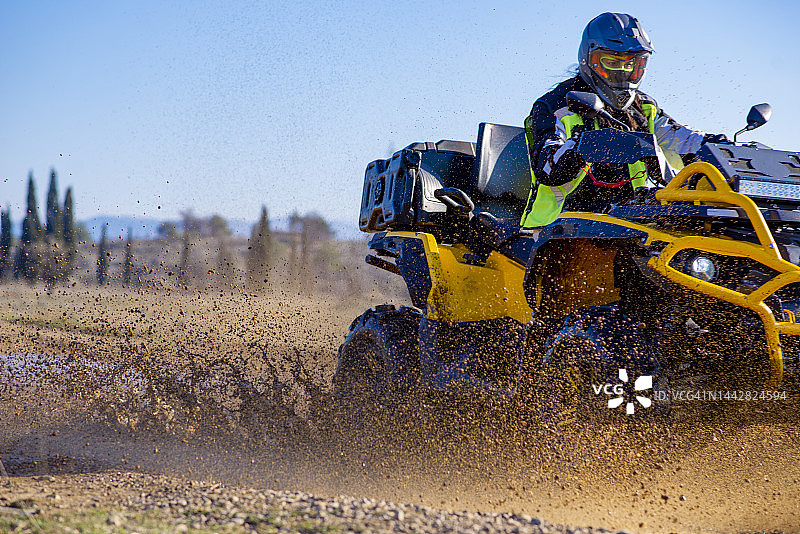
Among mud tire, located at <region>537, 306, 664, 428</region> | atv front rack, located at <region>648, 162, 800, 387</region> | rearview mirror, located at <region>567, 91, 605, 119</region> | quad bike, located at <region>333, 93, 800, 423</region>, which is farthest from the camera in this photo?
rearview mirror, located at <region>567, 91, 605, 119</region>

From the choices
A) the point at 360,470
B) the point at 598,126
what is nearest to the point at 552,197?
the point at 598,126

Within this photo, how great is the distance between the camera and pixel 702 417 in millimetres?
3180

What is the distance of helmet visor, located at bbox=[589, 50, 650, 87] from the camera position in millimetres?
4297

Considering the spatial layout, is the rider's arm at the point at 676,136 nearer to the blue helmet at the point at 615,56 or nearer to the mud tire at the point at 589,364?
the blue helmet at the point at 615,56

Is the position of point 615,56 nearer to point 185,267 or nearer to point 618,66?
point 618,66

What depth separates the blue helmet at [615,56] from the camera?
4.29 meters

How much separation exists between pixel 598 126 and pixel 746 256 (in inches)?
55.8

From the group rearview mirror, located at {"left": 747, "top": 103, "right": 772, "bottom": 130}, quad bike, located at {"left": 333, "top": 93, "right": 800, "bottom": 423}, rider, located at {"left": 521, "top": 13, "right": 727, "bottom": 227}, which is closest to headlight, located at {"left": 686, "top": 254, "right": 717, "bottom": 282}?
quad bike, located at {"left": 333, "top": 93, "right": 800, "bottom": 423}

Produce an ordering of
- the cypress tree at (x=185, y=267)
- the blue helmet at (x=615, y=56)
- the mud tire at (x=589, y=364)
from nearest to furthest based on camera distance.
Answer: the mud tire at (x=589, y=364) < the blue helmet at (x=615, y=56) < the cypress tree at (x=185, y=267)

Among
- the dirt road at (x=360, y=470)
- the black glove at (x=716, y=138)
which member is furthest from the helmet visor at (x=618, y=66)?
the dirt road at (x=360, y=470)

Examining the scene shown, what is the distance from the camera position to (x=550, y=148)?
408 cm

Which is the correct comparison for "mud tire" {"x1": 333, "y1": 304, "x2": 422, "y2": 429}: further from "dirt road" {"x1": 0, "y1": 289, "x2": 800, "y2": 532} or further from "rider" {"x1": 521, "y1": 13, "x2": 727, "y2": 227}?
"rider" {"x1": 521, "y1": 13, "x2": 727, "y2": 227}

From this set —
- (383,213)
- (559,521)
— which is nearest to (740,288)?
(559,521)

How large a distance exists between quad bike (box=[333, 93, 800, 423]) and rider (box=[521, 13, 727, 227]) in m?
0.22
